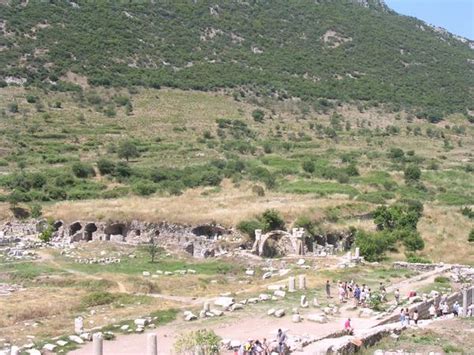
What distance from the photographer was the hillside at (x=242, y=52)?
3713 inches

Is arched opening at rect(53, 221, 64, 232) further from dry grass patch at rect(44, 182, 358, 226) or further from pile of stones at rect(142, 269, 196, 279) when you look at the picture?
pile of stones at rect(142, 269, 196, 279)

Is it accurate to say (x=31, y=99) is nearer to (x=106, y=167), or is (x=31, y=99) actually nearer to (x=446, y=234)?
(x=106, y=167)

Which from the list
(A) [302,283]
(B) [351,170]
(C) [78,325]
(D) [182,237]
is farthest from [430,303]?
(B) [351,170]

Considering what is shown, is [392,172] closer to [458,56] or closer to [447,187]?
[447,187]

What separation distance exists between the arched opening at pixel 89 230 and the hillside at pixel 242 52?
144 feet

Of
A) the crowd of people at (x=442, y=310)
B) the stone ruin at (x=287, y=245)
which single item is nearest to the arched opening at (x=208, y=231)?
the stone ruin at (x=287, y=245)

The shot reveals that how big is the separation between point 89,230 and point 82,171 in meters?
15.3

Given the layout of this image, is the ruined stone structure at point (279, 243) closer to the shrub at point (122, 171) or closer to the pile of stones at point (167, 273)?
the pile of stones at point (167, 273)

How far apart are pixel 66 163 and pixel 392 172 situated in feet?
92.0

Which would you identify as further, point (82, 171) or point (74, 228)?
point (82, 171)

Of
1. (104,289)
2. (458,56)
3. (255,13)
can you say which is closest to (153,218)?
(104,289)

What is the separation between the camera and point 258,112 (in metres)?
90.1

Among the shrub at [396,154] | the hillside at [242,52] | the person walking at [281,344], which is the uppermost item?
the hillside at [242,52]

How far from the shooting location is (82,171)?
6031 cm
